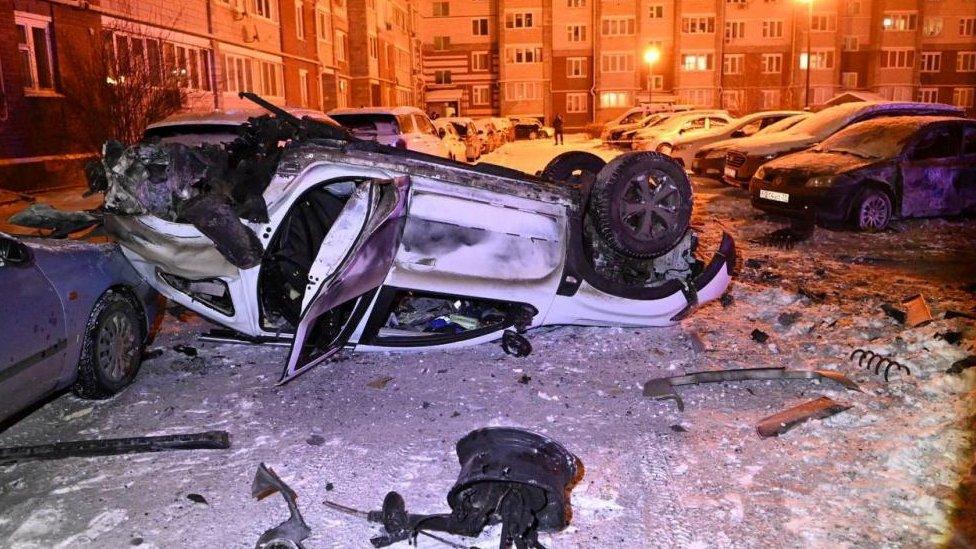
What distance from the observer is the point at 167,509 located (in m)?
3.33

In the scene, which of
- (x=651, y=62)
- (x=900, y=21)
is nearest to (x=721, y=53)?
(x=651, y=62)

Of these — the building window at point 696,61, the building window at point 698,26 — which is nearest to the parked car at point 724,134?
the building window at point 696,61

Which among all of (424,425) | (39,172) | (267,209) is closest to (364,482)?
(424,425)

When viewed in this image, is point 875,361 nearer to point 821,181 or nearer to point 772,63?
point 821,181

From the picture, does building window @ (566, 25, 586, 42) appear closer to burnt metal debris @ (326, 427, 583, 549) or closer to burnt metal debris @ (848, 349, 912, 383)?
burnt metal debris @ (848, 349, 912, 383)

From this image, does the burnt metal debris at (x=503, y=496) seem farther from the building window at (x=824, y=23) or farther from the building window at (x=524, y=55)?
the building window at (x=824, y=23)

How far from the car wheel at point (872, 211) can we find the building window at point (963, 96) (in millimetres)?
61403

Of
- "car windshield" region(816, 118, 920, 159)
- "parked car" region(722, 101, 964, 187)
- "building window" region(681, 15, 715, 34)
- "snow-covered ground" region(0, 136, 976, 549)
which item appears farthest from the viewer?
"building window" region(681, 15, 715, 34)

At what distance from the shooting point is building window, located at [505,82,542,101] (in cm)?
5903

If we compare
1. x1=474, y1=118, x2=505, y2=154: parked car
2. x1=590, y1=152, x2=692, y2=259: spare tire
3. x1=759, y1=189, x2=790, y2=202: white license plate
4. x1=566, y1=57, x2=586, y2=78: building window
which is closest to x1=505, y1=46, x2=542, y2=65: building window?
x1=566, y1=57, x2=586, y2=78: building window

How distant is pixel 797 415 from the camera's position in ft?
13.4

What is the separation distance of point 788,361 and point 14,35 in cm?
1574

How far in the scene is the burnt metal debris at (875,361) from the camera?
466cm

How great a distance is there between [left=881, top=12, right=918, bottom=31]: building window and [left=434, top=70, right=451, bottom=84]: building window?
123 ft
